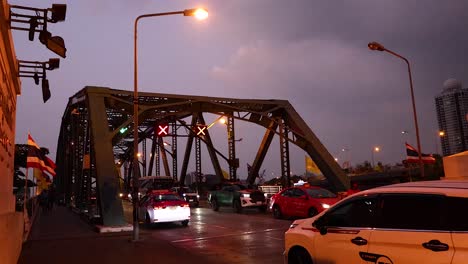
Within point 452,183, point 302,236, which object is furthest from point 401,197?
point 302,236

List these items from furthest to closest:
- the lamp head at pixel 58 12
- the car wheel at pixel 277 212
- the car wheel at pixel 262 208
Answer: the car wheel at pixel 262 208, the car wheel at pixel 277 212, the lamp head at pixel 58 12

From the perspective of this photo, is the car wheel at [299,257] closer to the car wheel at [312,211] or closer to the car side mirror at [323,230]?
the car side mirror at [323,230]

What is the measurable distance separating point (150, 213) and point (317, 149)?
1594cm

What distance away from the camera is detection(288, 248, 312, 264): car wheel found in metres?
7.48

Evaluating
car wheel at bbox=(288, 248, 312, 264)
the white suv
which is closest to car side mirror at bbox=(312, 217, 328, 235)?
the white suv

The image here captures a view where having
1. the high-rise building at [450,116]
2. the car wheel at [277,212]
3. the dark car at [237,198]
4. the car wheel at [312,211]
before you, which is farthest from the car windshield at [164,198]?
the high-rise building at [450,116]

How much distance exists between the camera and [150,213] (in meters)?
21.3

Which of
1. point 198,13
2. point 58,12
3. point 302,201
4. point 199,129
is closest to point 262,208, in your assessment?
point 302,201

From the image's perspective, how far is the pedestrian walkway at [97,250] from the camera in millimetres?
12023

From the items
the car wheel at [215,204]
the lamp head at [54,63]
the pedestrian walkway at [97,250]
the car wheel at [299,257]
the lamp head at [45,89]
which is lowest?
the pedestrian walkway at [97,250]

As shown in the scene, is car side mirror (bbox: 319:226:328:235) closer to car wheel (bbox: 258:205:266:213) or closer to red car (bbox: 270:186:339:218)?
red car (bbox: 270:186:339:218)

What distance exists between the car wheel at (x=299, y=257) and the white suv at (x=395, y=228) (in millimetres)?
16

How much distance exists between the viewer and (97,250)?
1388cm

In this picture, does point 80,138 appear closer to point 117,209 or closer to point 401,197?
point 117,209
